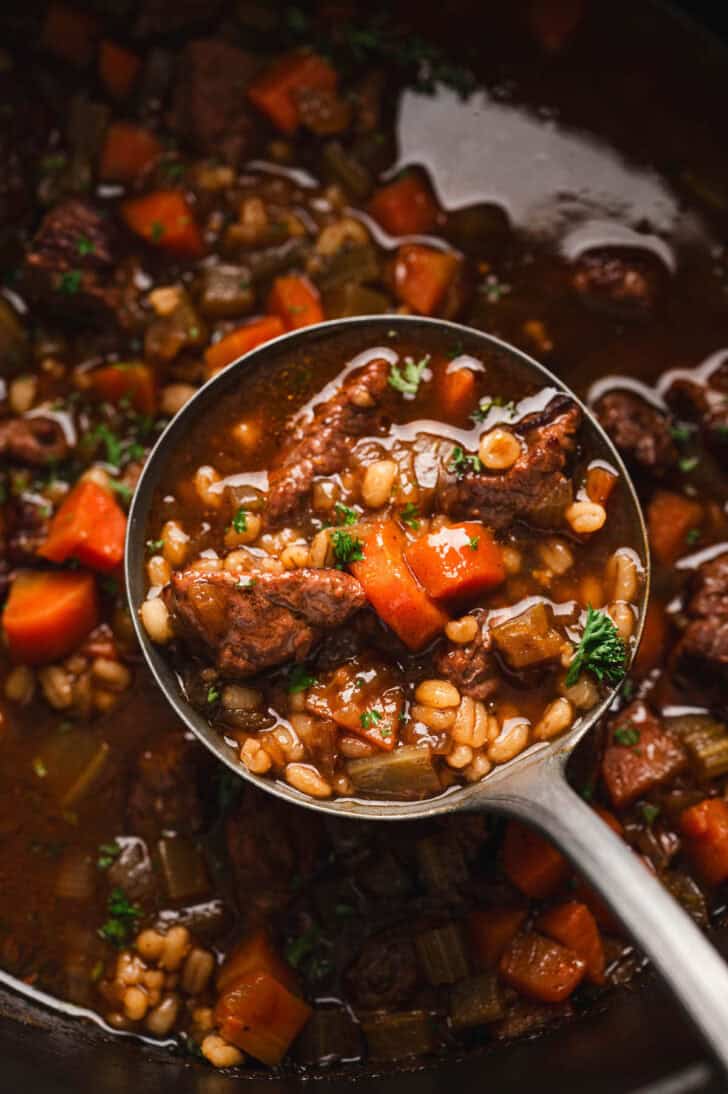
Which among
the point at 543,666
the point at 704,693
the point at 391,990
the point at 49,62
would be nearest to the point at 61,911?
the point at 391,990

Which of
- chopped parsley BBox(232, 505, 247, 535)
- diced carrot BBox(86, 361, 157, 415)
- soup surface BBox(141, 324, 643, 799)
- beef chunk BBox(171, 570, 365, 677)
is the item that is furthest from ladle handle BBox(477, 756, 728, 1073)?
diced carrot BBox(86, 361, 157, 415)

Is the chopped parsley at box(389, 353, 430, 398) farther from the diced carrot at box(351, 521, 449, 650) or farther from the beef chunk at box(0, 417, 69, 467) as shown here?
the beef chunk at box(0, 417, 69, 467)

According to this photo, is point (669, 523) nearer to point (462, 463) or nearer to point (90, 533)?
point (462, 463)

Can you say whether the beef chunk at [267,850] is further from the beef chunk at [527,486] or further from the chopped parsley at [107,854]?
the beef chunk at [527,486]

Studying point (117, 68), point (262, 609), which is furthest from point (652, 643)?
point (117, 68)

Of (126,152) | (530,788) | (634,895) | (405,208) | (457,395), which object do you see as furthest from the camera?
(126,152)
